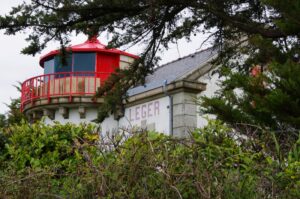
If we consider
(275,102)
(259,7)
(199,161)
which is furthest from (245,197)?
(259,7)

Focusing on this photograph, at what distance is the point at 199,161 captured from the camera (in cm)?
374

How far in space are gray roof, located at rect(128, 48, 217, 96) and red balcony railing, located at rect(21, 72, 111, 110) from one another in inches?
84.3

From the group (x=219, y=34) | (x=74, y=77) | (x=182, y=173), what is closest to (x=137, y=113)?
(x=74, y=77)

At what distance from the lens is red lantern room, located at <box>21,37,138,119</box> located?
2225cm

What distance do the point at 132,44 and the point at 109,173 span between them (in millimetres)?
7156

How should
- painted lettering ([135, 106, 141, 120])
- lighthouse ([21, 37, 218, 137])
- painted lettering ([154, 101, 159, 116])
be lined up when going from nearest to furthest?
lighthouse ([21, 37, 218, 137]) → painted lettering ([154, 101, 159, 116]) → painted lettering ([135, 106, 141, 120])

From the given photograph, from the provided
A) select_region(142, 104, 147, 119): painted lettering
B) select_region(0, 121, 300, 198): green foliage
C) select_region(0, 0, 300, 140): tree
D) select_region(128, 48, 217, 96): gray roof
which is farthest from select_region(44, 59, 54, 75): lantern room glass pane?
select_region(0, 121, 300, 198): green foliage

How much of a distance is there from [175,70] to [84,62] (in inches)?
169

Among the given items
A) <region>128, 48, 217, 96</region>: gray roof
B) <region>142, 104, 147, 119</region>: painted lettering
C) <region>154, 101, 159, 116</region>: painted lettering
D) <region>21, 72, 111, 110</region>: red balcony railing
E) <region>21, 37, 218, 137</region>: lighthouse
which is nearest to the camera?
<region>21, 37, 218, 137</region>: lighthouse

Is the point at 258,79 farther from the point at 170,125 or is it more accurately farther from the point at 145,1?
the point at 170,125

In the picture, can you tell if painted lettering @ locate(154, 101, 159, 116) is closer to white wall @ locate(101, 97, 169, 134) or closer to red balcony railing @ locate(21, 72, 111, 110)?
white wall @ locate(101, 97, 169, 134)

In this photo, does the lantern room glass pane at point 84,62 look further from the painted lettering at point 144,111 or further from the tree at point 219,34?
the tree at point 219,34

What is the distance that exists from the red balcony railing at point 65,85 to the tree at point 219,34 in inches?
429

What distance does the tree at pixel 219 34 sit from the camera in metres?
8.08
